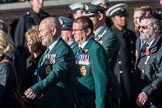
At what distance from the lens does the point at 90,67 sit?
9805 mm

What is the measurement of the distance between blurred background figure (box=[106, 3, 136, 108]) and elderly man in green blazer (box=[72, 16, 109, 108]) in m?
1.67

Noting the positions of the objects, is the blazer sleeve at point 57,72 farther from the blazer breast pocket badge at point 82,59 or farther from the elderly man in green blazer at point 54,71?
the blazer breast pocket badge at point 82,59

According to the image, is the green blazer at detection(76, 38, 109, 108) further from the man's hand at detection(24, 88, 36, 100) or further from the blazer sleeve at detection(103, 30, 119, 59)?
the man's hand at detection(24, 88, 36, 100)

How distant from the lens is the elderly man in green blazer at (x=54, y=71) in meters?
9.28

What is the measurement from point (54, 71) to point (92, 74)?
0.69m

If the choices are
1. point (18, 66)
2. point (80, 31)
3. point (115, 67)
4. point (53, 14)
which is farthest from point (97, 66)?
point (53, 14)

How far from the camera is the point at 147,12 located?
35.5 ft

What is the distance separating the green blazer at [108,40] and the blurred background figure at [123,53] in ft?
3.22

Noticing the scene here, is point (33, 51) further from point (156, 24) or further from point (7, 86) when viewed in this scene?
point (156, 24)

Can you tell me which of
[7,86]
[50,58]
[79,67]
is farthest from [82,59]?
[7,86]

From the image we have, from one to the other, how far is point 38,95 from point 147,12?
2387 millimetres

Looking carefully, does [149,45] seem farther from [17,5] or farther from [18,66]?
[17,5]

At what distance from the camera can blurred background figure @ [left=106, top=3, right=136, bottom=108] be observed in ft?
38.4

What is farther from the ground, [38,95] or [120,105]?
[38,95]
